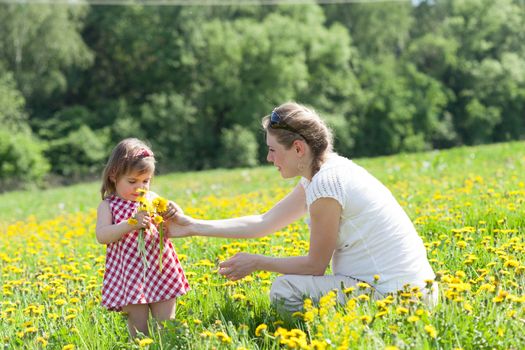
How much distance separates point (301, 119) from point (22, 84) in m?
30.8

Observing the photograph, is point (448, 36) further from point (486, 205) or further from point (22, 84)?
point (486, 205)

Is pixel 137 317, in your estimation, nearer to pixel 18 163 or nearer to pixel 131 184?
pixel 131 184

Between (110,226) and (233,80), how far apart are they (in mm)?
31423

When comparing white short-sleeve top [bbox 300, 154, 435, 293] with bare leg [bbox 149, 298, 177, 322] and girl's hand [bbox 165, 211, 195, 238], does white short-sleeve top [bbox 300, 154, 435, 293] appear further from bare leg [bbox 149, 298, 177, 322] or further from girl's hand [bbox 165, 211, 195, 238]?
bare leg [bbox 149, 298, 177, 322]

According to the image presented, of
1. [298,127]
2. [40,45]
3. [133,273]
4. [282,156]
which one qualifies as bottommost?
[133,273]

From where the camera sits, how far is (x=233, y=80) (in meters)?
34.5

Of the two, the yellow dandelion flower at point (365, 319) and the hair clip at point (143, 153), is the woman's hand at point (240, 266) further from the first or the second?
the yellow dandelion flower at point (365, 319)

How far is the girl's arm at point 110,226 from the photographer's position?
11.3 ft

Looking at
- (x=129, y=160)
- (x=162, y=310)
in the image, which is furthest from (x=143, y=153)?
(x=162, y=310)

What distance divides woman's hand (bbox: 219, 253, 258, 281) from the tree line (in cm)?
2430

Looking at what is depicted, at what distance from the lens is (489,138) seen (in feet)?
131

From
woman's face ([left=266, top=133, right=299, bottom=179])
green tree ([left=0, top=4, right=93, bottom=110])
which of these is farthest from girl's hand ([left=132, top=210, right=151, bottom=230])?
green tree ([left=0, top=4, right=93, bottom=110])

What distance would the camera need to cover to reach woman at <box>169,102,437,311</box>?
11.3 ft

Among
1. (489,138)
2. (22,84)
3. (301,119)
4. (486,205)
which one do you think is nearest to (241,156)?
(22,84)
